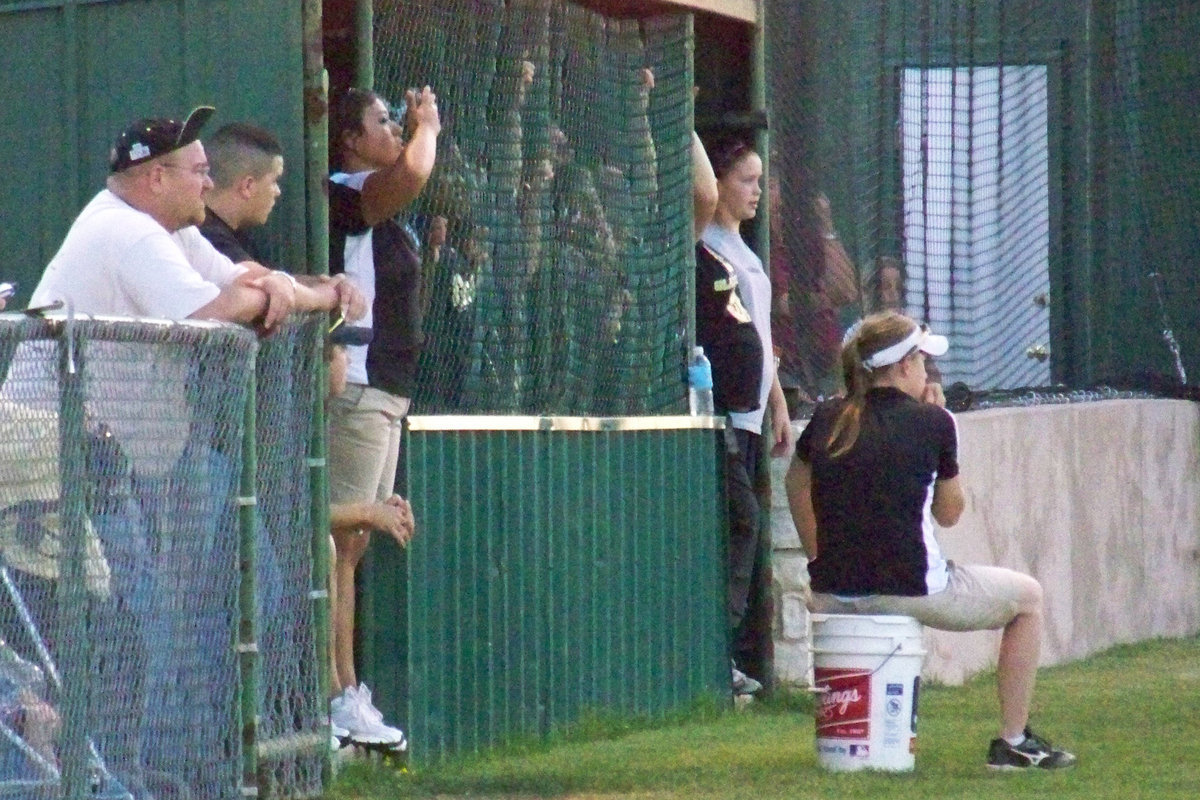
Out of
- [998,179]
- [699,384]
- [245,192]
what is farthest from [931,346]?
[998,179]

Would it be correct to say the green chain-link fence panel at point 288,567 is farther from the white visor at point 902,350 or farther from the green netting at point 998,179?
the green netting at point 998,179

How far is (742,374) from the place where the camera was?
8547mm

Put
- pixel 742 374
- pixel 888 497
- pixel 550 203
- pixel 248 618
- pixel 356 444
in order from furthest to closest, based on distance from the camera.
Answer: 1. pixel 742 374
2. pixel 550 203
3. pixel 888 497
4. pixel 356 444
5. pixel 248 618

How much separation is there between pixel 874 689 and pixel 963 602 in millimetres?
393

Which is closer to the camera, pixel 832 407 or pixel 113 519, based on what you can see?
pixel 113 519

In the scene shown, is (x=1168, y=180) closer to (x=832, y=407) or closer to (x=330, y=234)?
(x=832, y=407)

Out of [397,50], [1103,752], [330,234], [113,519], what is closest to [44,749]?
[113,519]

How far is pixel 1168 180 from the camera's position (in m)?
12.2

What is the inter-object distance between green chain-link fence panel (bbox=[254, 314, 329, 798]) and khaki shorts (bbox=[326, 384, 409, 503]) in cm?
34

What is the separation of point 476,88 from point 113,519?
101 inches

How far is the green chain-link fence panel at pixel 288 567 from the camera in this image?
594 centimetres

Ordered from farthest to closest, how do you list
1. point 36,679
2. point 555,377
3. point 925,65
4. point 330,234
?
1. point 925,65
2. point 555,377
3. point 330,234
4. point 36,679

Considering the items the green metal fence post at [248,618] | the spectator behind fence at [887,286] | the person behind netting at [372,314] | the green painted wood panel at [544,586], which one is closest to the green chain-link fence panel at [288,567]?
the green metal fence post at [248,618]

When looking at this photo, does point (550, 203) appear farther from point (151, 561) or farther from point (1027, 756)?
point (151, 561)
